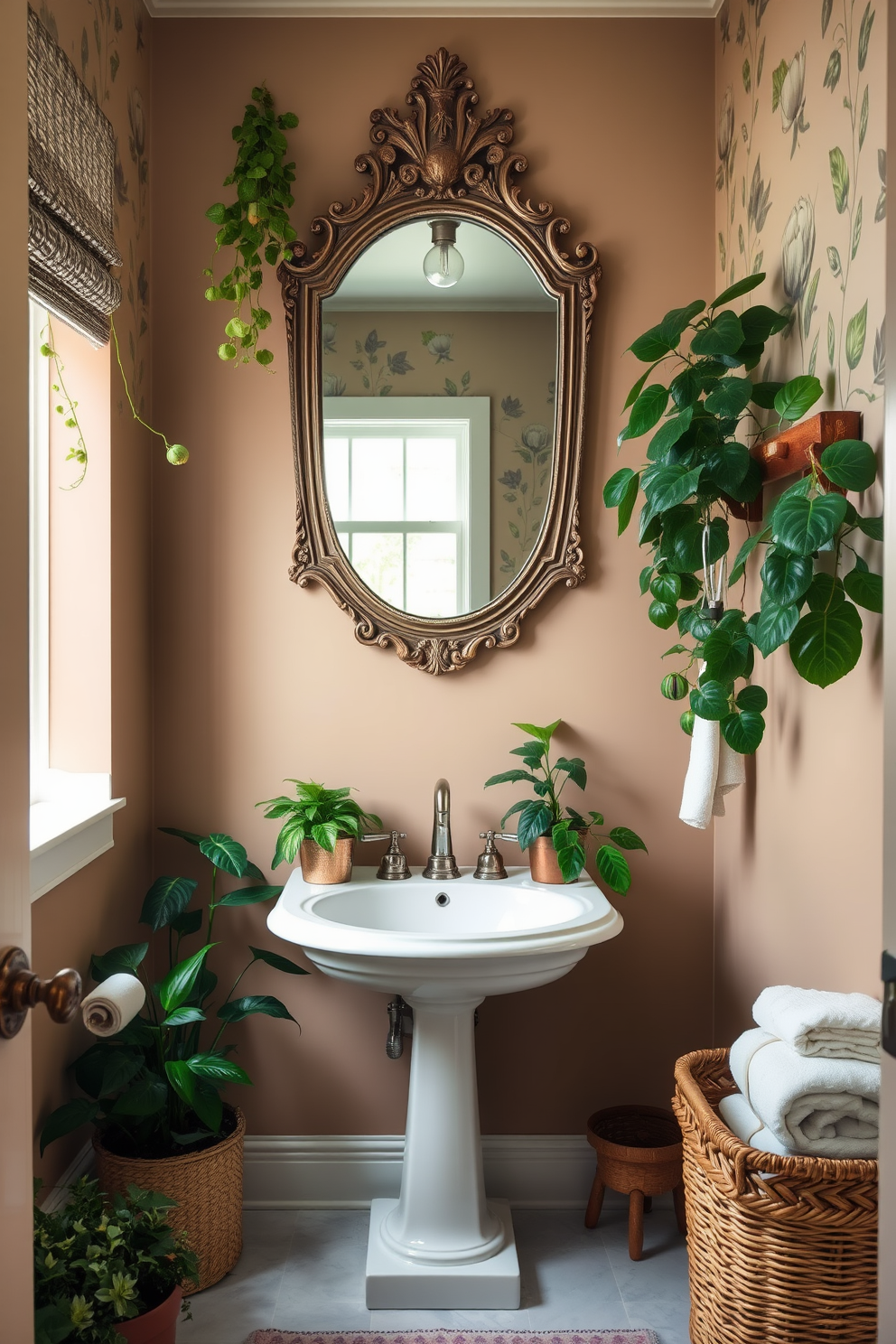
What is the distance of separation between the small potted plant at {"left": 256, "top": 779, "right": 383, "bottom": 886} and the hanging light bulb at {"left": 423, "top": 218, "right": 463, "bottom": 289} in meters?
1.10

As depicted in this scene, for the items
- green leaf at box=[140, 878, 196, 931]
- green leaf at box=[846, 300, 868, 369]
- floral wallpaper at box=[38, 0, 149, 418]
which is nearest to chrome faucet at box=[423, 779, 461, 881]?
green leaf at box=[140, 878, 196, 931]

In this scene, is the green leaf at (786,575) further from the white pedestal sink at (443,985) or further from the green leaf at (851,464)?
the white pedestal sink at (443,985)

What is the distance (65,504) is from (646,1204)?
187cm

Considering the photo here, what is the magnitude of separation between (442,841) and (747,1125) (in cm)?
86

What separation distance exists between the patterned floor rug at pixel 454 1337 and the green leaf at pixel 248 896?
0.75m

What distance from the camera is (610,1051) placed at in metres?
2.26

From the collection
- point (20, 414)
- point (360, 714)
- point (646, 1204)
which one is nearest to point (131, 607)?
point (360, 714)

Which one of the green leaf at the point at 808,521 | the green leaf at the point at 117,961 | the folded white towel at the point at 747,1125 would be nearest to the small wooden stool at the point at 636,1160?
the folded white towel at the point at 747,1125

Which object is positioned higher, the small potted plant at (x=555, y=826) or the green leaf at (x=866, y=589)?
the green leaf at (x=866, y=589)

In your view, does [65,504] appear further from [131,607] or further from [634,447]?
[634,447]

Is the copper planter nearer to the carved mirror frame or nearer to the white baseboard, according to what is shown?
the carved mirror frame

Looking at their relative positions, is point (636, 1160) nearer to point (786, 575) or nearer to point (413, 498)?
point (786, 575)

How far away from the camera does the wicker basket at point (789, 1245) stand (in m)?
1.28

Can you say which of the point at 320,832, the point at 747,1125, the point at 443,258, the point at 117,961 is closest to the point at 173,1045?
the point at 117,961
